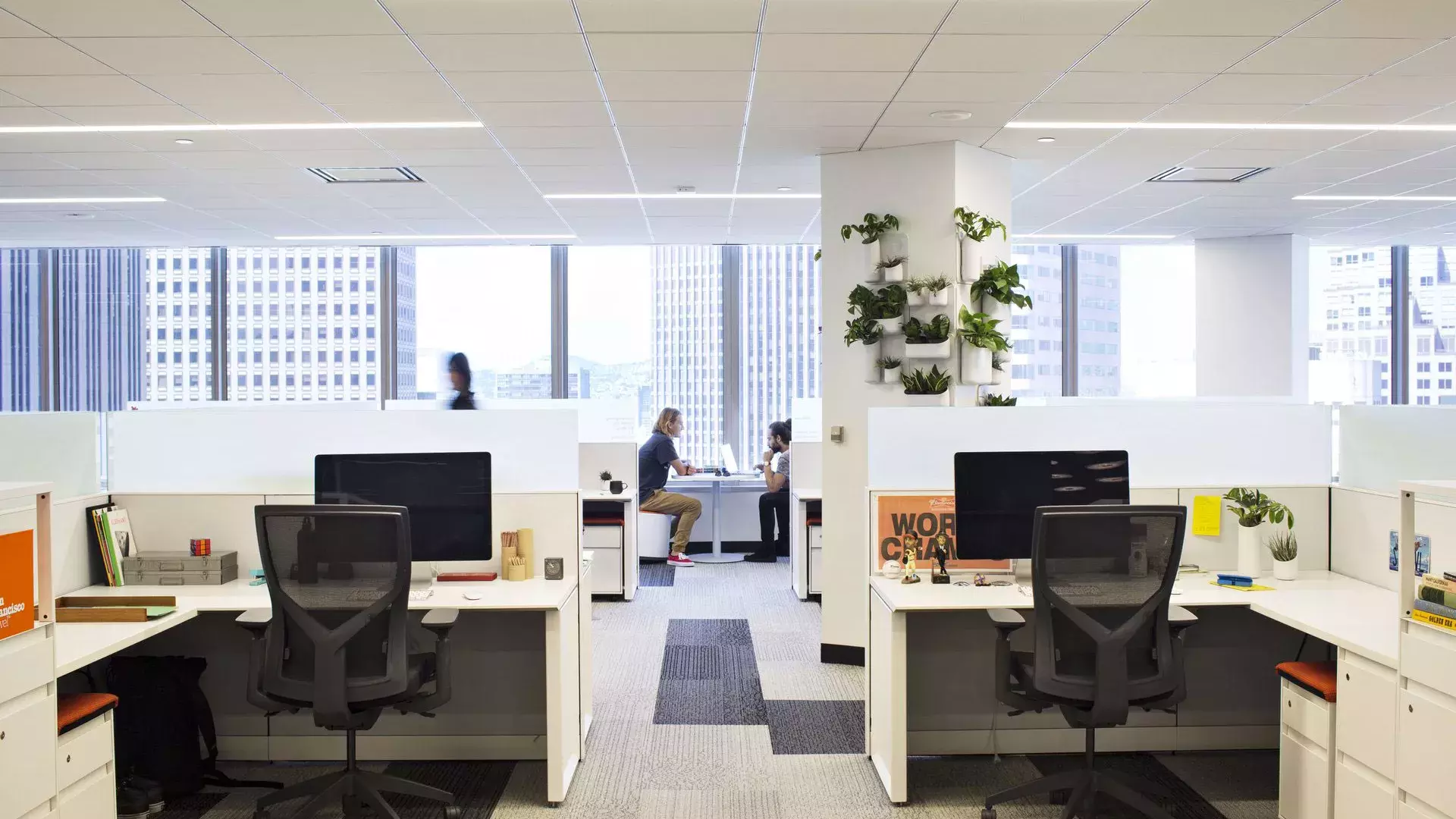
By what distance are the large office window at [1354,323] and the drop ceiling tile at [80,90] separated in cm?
832

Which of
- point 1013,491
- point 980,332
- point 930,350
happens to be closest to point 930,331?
point 930,350

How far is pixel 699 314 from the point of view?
26.5ft

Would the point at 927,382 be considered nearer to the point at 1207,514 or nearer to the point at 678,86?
the point at 1207,514

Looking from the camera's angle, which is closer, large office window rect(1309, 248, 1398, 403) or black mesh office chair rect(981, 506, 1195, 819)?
black mesh office chair rect(981, 506, 1195, 819)

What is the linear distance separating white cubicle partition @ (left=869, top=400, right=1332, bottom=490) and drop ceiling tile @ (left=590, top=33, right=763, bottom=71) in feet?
4.57

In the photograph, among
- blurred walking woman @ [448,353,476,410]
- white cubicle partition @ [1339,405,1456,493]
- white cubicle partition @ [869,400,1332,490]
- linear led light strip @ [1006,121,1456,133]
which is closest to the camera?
white cubicle partition @ [1339,405,1456,493]

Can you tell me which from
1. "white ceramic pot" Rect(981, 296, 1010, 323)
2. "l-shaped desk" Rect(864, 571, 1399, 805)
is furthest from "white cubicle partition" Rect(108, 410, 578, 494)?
"white ceramic pot" Rect(981, 296, 1010, 323)

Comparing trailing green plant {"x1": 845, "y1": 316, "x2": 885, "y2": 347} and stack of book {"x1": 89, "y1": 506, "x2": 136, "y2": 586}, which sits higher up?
trailing green plant {"x1": 845, "y1": 316, "x2": 885, "y2": 347}

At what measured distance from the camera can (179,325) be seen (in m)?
7.96

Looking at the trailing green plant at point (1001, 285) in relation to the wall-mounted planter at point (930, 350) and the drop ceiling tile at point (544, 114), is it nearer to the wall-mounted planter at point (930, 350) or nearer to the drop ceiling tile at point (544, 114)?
the wall-mounted planter at point (930, 350)

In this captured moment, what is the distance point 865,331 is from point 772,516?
10.1 feet

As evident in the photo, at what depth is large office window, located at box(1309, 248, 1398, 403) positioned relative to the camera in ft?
25.8

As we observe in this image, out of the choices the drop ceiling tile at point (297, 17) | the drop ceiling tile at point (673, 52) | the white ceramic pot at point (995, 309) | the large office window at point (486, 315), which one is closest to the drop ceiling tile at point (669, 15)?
the drop ceiling tile at point (673, 52)

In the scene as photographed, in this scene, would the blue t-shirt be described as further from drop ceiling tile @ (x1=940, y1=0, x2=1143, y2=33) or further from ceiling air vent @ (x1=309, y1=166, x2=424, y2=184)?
drop ceiling tile @ (x1=940, y1=0, x2=1143, y2=33)
